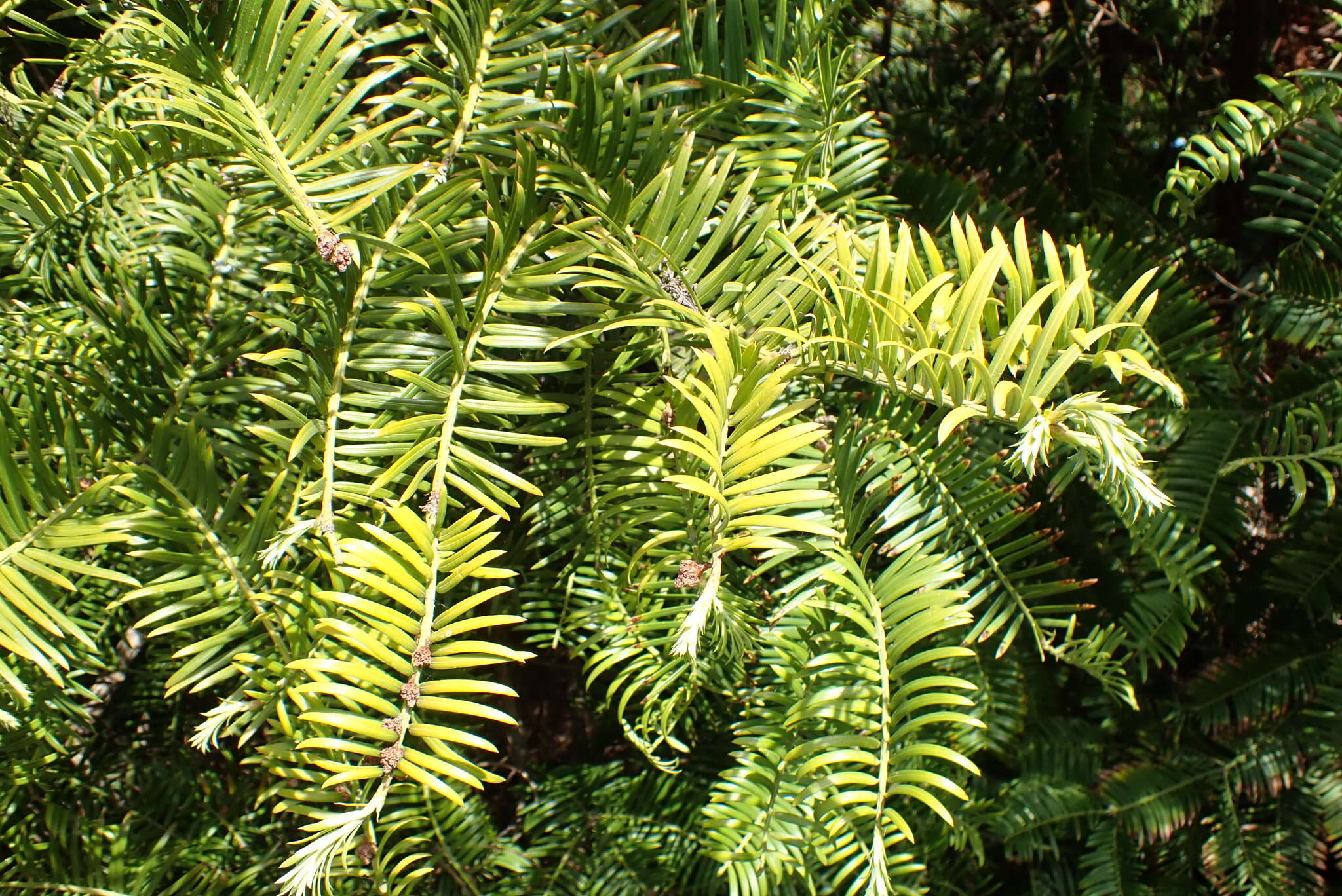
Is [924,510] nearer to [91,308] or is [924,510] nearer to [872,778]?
[872,778]

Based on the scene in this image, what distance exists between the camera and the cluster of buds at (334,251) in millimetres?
374

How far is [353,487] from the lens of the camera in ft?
1.42

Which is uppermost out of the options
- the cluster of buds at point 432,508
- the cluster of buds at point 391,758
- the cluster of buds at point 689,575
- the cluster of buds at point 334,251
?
the cluster of buds at point 334,251

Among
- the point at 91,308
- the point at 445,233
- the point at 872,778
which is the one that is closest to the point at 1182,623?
the point at 872,778

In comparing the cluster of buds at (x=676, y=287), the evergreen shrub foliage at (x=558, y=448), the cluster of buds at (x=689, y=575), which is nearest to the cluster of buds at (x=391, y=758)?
the evergreen shrub foliage at (x=558, y=448)

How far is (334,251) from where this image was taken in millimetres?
376

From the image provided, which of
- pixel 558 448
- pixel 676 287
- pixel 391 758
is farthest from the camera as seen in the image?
pixel 558 448

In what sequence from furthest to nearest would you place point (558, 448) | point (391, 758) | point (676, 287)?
point (558, 448) → point (676, 287) → point (391, 758)

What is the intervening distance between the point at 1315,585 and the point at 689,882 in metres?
0.63

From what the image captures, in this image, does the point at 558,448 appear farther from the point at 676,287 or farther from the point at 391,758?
the point at 391,758

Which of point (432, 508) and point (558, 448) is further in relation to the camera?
point (558, 448)

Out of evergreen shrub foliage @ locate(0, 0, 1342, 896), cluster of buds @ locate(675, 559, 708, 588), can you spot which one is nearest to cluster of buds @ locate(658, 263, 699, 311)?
evergreen shrub foliage @ locate(0, 0, 1342, 896)

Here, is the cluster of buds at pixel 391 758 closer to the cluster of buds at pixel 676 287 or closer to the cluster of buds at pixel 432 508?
the cluster of buds at pixel 432 508

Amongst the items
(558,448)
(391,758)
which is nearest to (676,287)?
(558,448)
